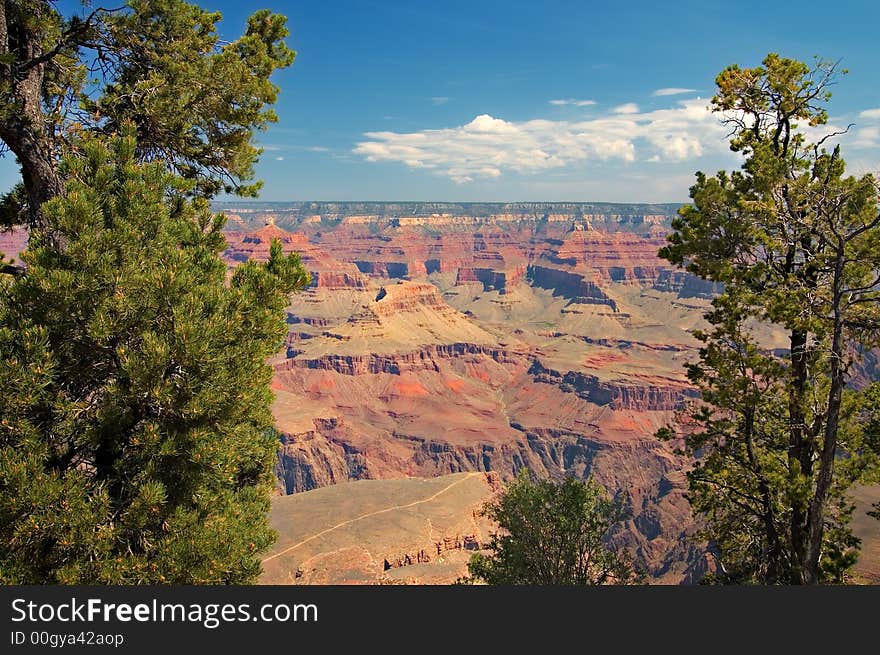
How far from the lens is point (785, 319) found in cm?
1122

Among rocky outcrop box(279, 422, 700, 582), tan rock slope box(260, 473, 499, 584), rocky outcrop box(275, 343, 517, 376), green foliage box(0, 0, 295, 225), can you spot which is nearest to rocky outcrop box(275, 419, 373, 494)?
rocky outcrop box(279, 422, 700, 582)

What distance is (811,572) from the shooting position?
435 inches

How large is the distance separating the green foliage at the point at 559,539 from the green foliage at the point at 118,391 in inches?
544

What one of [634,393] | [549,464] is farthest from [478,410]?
[634,393]

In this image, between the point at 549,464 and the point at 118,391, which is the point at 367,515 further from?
the point at 549,464

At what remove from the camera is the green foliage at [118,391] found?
7.21 m

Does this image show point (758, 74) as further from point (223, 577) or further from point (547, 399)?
point (547, 399)

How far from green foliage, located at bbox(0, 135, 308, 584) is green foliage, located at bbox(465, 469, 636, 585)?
13.8 meters

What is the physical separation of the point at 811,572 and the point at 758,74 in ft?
35.8

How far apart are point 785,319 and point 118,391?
39.8 ft

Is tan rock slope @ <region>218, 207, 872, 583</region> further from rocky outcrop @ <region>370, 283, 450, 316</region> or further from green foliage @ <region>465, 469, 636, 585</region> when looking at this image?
green foliage @ <region>465, 469, 636, 585</region>

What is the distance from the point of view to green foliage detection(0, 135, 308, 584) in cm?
721

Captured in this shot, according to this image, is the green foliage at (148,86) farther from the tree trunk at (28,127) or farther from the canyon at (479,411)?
the canyon at (479,411)

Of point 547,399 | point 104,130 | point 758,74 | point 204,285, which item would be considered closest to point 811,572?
point 758,74
